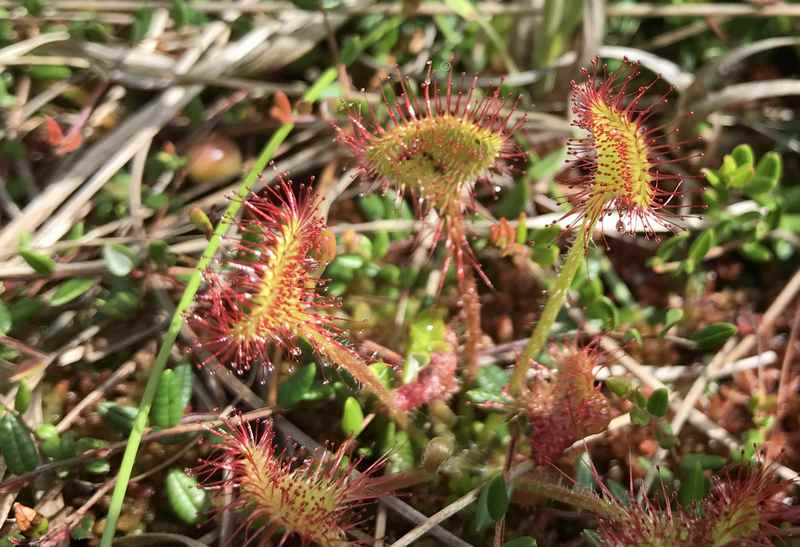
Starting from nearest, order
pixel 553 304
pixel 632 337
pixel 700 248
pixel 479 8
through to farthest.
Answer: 1. pixel 553 304
2. pixel 632 337
3. pixel 700 248
4. pixel 479 8

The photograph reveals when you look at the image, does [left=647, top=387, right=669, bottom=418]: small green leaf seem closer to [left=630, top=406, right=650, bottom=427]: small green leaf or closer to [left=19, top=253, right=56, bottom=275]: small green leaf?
[left=630, top=406, right=650, bottom=427]: small green leaf

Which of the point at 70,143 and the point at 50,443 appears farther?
the point at 70,143

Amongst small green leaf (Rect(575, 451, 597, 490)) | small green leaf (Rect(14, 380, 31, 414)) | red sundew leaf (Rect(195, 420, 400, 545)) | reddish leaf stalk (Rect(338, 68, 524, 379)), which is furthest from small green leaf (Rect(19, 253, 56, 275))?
small green leaf (Rect(575, 451, 597, 490))

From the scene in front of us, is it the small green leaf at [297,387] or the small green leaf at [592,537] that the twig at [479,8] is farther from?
the small green leaf at [592,537]

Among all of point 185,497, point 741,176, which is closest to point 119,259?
point 185,497

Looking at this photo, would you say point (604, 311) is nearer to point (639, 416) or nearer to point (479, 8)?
point (639, 416)

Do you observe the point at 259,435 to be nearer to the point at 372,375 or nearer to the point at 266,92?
the point at 372,375

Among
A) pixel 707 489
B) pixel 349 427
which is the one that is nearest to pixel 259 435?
pixel 349 427
